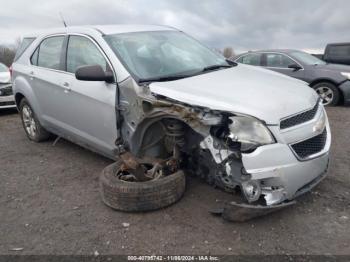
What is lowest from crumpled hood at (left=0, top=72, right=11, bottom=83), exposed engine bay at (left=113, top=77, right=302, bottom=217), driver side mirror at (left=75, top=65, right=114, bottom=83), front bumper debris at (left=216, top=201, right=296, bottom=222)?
crumpled hood at (left=0, top=72, right=11, bottom=83)

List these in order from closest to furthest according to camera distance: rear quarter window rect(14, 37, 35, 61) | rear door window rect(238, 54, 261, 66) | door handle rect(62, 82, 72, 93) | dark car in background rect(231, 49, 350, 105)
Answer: door handle rect(62, 82, 72, 93), rear quarter window rect(14, 37, 35, 61), dark car in background rect(231, 49, 350, 105), rear door window rect(238, 54, 261, 66)

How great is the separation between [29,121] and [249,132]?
4380mm

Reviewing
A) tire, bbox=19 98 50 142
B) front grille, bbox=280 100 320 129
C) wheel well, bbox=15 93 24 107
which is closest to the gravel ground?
front grille, bbox=280 100 320 129

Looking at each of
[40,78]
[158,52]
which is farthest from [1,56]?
[158,52]

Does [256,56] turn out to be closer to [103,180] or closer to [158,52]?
[158,52]

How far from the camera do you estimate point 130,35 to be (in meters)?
4.27

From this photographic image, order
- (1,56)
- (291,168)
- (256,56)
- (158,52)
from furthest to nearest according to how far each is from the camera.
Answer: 1. (1,56)
2. (256,56)
3. (158,52)
4. (291,168)

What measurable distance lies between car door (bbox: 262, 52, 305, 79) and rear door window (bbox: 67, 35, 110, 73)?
6036mm

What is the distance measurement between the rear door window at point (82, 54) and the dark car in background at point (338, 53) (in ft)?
31.6

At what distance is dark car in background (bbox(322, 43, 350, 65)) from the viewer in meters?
11.6

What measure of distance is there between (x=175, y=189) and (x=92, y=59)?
1880 mm

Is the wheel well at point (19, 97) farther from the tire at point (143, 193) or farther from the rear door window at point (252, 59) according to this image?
the rear door window at point (252, 59)

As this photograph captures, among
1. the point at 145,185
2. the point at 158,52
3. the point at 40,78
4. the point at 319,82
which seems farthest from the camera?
the point at 319,82

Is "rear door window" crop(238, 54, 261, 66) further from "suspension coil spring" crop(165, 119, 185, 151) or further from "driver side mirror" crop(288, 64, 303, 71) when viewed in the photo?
"suspension coil spring" crop(165, 119, 185, 151)
